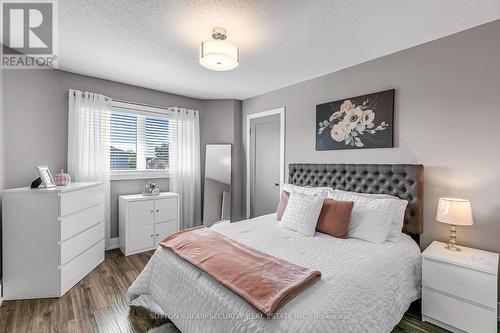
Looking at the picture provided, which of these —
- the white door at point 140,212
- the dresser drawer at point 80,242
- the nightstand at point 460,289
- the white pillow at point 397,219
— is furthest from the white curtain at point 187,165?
the nightstand at point 460,289

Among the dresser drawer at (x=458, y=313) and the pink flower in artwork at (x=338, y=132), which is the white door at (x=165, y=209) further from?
the dresser drawer at (x=458, y=313)

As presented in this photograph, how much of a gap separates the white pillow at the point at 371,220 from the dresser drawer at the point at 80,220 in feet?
9.30

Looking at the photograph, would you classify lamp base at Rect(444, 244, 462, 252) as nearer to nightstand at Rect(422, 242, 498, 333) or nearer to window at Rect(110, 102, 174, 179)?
nightstand at Rect(422, 242, 498, 333)

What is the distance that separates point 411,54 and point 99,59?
3360 mm

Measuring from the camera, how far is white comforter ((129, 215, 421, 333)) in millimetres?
1230

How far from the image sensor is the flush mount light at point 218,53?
1888 millimetres

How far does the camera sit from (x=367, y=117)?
9.02 feet

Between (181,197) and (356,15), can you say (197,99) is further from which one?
(356,15)

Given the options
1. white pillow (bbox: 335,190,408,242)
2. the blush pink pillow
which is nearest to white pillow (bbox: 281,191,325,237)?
the blush pink pillow

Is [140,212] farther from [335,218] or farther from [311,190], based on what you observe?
[335,218]

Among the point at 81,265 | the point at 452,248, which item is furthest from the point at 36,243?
the point at 452,248

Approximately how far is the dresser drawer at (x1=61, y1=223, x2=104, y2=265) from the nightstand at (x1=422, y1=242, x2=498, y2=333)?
3.31 m

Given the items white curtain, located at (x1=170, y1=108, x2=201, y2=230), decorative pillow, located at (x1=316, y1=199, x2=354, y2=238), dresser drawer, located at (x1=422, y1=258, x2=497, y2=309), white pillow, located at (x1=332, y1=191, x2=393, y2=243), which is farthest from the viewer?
white curtain, located at (x1=170, y1=108, x2=201, y2=230)

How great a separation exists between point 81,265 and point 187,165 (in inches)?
80.7
